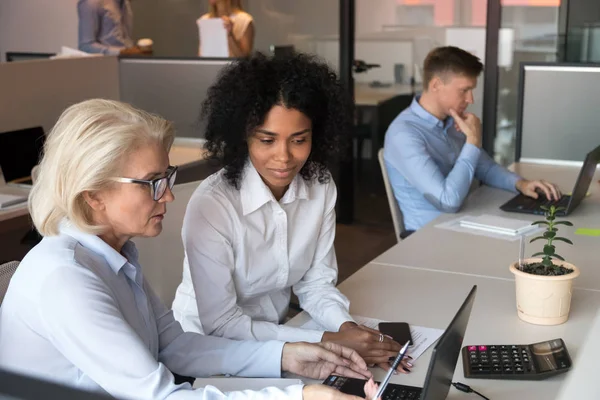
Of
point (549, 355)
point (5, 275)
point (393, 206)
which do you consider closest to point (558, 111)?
point (393, 206)

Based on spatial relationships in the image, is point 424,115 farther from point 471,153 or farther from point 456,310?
point 456,310

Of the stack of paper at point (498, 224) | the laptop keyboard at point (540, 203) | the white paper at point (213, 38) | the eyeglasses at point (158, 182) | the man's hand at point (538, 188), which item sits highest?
the white paper at point (213, 38)

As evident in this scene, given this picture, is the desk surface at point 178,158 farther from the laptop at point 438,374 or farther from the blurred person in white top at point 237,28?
the laptop at point 438,374

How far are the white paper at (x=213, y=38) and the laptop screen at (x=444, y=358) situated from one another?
12.8 ft

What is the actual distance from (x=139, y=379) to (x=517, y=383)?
700 millimetres

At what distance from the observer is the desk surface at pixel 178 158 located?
2840 mm

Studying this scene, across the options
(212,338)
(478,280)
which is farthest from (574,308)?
(212,338)

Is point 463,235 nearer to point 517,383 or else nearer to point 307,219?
point 307,219

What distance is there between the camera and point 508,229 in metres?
2.48

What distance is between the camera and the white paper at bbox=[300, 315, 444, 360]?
1591mm

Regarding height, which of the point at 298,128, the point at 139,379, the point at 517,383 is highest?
the point at 298,128

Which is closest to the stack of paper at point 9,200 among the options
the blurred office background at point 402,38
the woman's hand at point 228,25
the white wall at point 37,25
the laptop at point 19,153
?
the laptop at point 19,153

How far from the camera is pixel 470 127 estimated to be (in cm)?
288

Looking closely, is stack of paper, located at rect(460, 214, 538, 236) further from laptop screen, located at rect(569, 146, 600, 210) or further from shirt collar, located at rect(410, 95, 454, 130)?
shirt collar, located at rect(410, 95, 454, 130)
